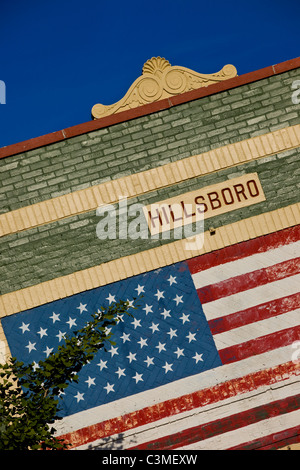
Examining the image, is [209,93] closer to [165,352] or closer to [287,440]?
[165,352]

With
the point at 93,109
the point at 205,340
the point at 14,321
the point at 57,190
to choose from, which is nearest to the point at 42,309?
the point at 14,321

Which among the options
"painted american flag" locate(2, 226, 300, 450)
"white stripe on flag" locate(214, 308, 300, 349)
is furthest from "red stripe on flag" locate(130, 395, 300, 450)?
"white stripe on flag" locate(214, 308, 300, 349)

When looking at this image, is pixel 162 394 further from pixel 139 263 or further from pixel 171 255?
pixel 171 255

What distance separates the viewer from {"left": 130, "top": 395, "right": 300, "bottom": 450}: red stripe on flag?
518 inches

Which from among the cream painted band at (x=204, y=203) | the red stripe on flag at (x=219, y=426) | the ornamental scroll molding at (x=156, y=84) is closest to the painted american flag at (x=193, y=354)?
the red stripe on flag at (x=219, y=426)

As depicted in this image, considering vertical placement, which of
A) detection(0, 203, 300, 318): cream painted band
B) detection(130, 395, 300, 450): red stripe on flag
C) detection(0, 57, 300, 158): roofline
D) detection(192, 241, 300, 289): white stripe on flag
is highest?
detection(0, 57, 300, 158): roofline

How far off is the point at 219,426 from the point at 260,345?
2179 millimetres

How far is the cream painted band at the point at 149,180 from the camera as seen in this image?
13.7 m

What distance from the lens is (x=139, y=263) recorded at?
539 inches

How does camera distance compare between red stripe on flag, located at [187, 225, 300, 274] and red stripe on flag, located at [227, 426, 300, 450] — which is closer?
red stripe on flag, located at [227, 426, 300, 450]

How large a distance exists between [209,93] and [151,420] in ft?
27.0

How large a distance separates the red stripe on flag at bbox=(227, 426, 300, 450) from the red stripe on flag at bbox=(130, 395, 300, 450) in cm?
42

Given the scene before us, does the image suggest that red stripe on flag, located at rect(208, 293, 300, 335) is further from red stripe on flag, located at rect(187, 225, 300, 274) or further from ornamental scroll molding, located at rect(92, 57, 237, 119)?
ornamental scroll molding, located at rect(92, 57, 237, 119)

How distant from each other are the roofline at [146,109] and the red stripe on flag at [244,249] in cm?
388
